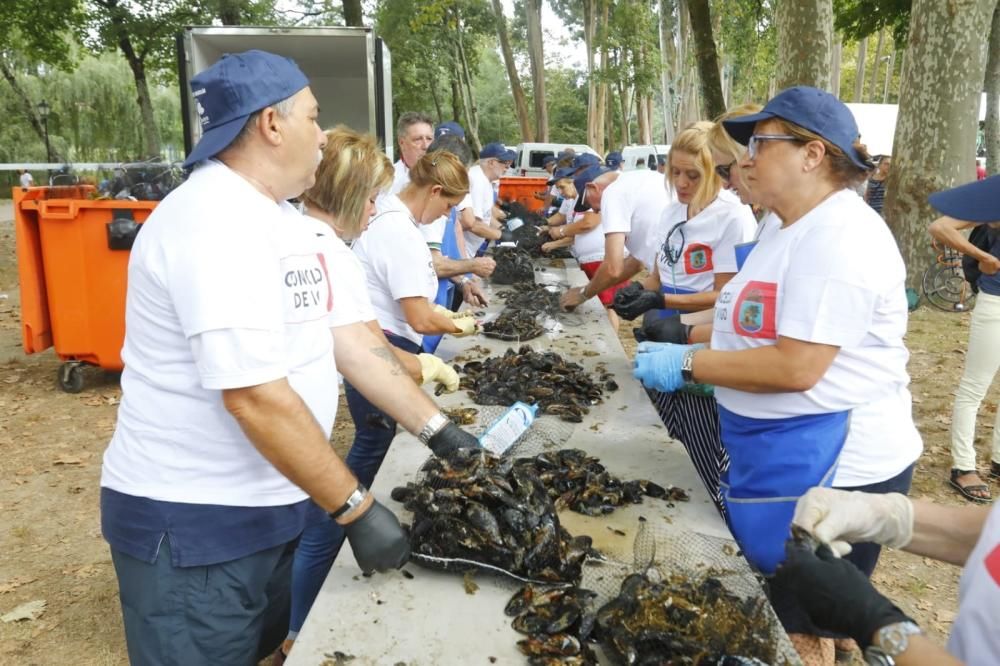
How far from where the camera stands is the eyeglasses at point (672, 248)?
3867mm

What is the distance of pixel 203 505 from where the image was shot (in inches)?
69.4

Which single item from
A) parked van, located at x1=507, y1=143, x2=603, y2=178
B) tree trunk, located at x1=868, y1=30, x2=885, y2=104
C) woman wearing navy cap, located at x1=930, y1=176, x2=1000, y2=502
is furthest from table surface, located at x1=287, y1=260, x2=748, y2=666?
tree trunk, located at x1=868, y1=30, x2=885, y2=104

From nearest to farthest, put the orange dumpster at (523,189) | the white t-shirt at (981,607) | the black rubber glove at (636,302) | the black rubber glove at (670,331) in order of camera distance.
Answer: the white t-shirt at (981,607)
the black rubber glove at (670,331)
the black rubber glove at (636,302)
the orange dumpster at (523,189)

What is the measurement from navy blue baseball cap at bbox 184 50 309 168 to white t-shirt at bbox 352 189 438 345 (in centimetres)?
172

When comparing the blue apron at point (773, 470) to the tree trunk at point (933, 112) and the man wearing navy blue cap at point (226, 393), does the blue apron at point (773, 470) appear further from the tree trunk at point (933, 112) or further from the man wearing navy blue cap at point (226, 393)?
the tree trunk at point (933, 112)

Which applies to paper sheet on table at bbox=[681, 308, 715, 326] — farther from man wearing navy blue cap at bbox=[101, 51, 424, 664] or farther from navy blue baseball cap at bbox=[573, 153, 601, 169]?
navy blue baseball cap at bbox=[573, 153, 601, 169]

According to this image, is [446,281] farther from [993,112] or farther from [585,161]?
[993,112]

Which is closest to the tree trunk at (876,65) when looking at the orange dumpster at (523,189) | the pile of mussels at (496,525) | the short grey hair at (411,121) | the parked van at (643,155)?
the parked van at (643,155)

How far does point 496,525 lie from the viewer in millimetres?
2047

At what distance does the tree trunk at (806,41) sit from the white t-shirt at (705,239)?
19.3 feet

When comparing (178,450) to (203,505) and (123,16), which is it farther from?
(123,16)

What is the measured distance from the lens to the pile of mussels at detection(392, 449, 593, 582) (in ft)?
6.63

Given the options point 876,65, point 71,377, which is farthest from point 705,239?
point 876,65

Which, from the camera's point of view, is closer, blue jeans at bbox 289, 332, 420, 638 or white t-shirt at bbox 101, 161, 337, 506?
white t-shirt at bbox 101, 161, 337, 506
